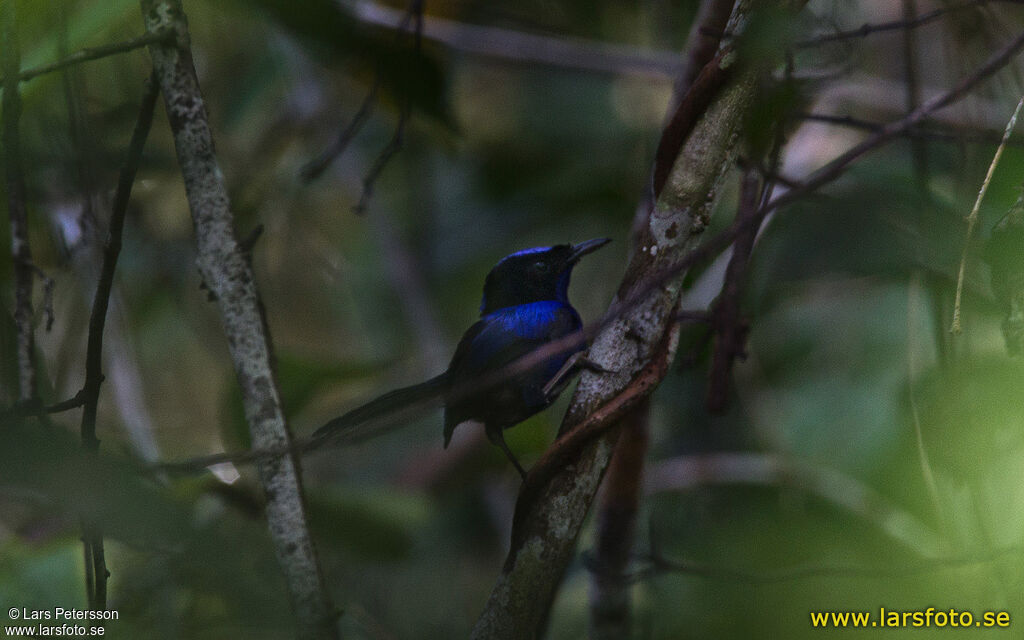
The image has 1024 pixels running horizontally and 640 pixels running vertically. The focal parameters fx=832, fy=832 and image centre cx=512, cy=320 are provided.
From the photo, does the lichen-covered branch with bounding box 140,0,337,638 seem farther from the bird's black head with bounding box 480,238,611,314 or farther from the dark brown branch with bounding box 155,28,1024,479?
the bird's black head with bounding box 480,238,611,314

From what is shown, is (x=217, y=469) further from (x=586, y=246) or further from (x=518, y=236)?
(x=518, y=236)

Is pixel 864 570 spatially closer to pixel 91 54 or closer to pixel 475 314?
pixel 91 54

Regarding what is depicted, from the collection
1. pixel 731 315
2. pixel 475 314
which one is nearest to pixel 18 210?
pixel 731 315

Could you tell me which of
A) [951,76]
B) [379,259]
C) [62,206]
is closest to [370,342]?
[379,259]

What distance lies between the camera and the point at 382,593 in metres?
3.69

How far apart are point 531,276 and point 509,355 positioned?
43cm

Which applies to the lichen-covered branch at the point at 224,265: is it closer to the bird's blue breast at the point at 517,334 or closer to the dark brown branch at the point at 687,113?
the bird's blue breast at the point at 517,334

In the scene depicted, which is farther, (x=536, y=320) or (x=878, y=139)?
(x=536, y=320)

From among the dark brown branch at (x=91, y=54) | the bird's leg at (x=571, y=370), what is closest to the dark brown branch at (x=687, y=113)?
the bird's leg at (x=571, y=370)

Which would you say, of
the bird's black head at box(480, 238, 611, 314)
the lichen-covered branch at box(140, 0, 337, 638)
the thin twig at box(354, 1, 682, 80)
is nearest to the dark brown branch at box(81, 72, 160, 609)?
the lichen-covered branch at box(140, 0, 337, 638)

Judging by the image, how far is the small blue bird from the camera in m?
1.89

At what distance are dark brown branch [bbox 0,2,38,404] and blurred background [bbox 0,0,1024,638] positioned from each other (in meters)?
0.11

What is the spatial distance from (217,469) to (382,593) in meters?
1.20

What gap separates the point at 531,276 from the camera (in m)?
2.40
